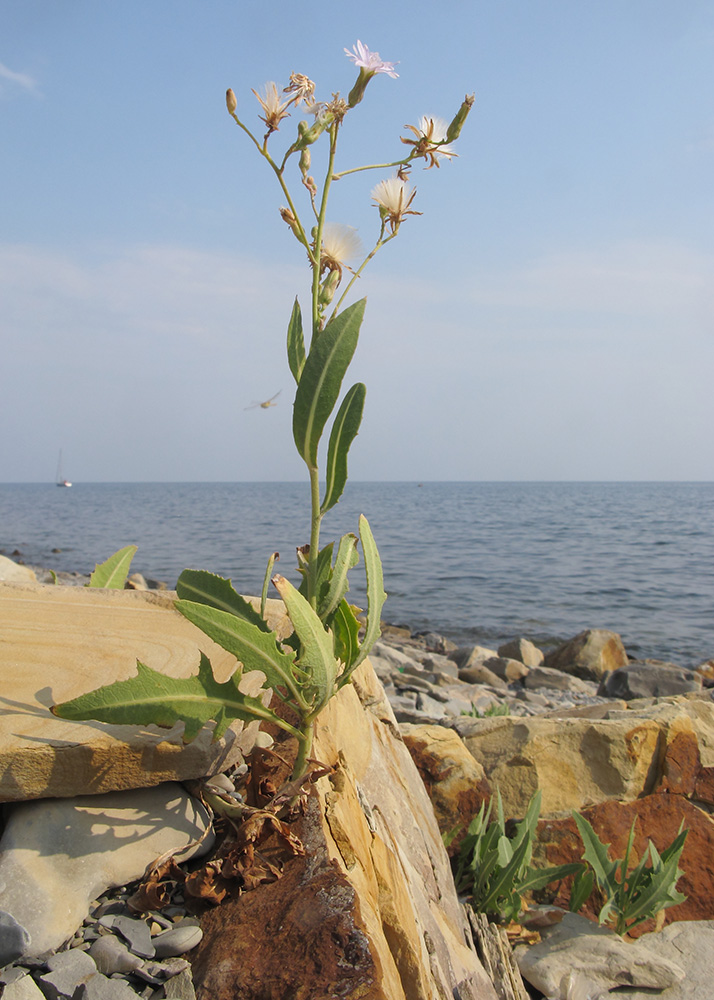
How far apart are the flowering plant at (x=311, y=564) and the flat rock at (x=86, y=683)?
14cm

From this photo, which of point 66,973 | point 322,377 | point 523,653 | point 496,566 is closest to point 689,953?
point 66,973

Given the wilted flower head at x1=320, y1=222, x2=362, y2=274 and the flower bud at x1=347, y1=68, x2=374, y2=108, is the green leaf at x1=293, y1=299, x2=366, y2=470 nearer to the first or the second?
the wilted flower head at x1=320, y1=222, x2=362, y2=274

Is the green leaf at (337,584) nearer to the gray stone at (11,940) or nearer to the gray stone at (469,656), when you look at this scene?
the gray stone at (11,940)

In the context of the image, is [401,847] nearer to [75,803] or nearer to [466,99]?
[75,803]

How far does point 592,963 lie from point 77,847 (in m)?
1.90

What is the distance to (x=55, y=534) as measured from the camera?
103 ft

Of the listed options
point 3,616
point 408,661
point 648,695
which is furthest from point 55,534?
point 3,616

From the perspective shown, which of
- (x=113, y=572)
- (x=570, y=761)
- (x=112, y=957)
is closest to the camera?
(x=112, y=957)

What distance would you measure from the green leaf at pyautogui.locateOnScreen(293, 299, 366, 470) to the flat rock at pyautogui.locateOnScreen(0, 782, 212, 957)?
97 centimetres

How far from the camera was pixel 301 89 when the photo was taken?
176 centimetres

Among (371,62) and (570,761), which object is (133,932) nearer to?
(371,62)

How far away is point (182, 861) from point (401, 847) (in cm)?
81

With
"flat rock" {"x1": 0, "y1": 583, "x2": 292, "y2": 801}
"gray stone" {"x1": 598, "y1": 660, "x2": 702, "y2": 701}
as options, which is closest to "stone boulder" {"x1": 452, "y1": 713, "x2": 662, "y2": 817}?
"flat rock" {"x1": 0, "y1": 583, "x2": 292, "y2": 801}

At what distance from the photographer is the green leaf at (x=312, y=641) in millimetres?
1631
